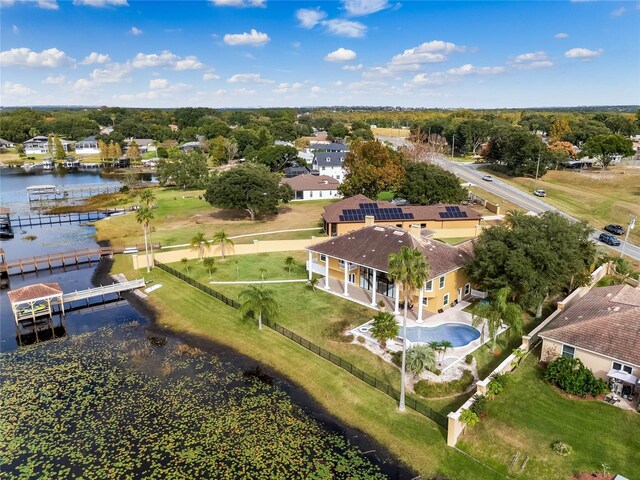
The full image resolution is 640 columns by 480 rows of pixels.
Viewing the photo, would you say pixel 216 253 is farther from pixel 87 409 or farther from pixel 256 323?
pixel 87 409

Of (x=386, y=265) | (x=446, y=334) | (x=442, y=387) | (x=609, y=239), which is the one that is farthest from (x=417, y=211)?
(x=442, y=387)

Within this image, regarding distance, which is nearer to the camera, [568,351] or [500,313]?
[568,351]

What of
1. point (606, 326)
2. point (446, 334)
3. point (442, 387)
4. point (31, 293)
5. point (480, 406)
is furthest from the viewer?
point (31, 293)

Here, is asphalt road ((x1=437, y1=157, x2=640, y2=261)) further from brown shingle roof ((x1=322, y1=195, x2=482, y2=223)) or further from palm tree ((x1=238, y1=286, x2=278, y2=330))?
palm tree ((x1=238, y1=286, x2=278, y2=330))

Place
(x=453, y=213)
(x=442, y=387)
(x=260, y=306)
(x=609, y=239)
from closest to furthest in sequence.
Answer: (x=442, y=387)
(x=260, y=306)
(x=609, y=239)
(x=453, y=213)

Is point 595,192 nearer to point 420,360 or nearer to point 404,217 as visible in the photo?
point 404,217

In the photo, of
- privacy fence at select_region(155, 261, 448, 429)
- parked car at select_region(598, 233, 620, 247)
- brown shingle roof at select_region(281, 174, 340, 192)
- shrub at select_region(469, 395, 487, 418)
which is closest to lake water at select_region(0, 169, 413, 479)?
privacy fence at select_region(155, 261, 448, 429)

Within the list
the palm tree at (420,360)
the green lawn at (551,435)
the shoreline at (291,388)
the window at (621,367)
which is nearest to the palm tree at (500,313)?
the green lawn at (551,435)

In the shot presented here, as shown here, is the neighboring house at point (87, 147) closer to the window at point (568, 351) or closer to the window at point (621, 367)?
the window at point (568, 351)

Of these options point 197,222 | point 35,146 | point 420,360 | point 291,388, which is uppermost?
point 35,146
